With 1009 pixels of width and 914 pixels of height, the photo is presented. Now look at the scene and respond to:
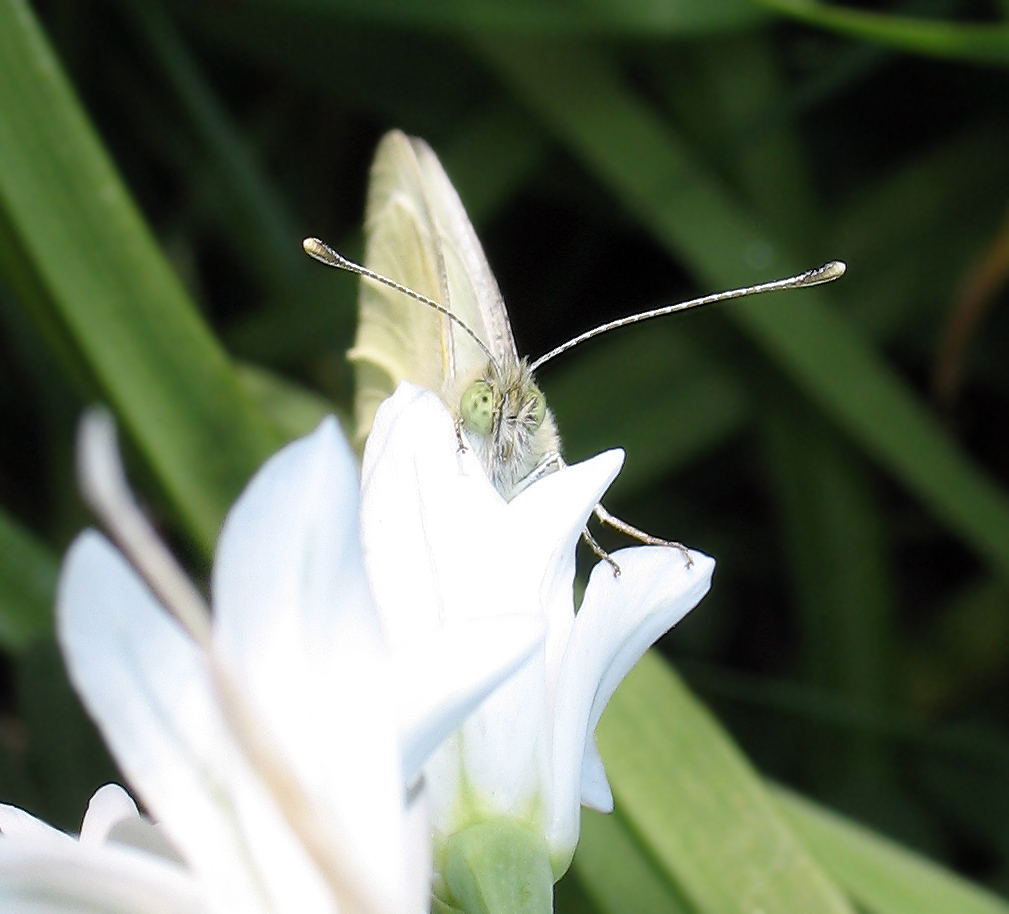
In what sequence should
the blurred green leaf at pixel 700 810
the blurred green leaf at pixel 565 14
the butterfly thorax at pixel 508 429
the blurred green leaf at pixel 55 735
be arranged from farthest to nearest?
the blurred green leaf at pixel 565 14, the blurred green leaf at pixel 55 735, the butterfly thorax at pixel 508 429, the blurred green leaf at pixel 700 810

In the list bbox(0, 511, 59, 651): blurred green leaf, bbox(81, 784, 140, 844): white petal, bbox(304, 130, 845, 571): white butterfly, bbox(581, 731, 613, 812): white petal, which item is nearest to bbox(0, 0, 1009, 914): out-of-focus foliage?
bbox(0, 511, 59, 651): blurred green leaf

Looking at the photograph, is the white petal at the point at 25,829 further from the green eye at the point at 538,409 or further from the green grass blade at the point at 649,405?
the green grass blade at the point at 649,405

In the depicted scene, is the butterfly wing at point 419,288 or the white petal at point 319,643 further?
the butterfly wing at point 419,288

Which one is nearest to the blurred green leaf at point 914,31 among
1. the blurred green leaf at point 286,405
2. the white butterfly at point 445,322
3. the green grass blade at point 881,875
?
the white butterfly at point 445,322

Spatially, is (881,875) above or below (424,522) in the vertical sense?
below

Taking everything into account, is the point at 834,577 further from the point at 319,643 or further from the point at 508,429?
the point at 319,643

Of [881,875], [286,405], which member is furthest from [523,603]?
[286,405]
